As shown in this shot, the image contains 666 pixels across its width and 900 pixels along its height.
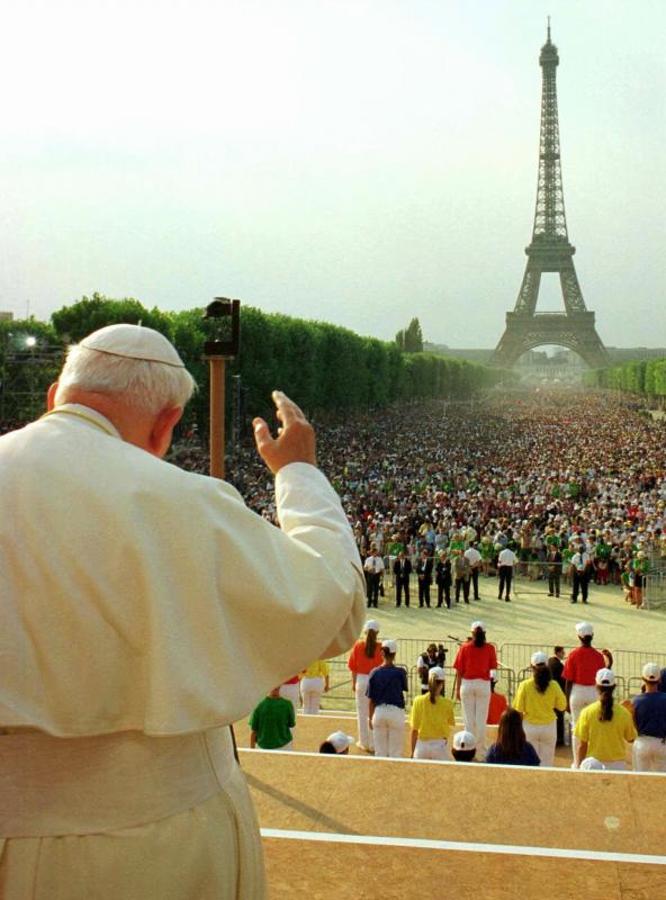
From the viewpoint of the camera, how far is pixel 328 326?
5594 centimetres

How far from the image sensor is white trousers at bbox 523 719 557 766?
7816mm

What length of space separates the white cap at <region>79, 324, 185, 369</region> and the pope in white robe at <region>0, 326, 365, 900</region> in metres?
0.17

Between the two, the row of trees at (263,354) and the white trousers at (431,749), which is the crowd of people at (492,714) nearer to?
the white trousers at (431,749)

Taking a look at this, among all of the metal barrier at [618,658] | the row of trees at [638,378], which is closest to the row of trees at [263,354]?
the metal barrier at [618,658]

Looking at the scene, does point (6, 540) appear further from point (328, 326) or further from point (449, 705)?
point (328, 326)

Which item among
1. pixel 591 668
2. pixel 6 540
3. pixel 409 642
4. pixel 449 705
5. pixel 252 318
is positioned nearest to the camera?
pixel 6 540

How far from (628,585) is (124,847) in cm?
1733

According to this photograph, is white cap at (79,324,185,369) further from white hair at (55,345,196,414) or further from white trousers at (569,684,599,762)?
white trousers at (569,684,599,762)

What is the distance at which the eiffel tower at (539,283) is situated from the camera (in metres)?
121

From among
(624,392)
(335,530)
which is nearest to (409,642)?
(335,530)

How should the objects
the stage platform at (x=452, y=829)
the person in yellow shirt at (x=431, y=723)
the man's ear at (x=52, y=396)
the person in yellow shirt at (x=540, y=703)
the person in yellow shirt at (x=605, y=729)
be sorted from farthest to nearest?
1. the person in yellow shirt at (x=540, y=703)
2. the person in yellow shirt at (x=431, y=723)
3. the person in yellow shirt at (x=605, y=729)
4. the stage platform at (x=452, y=829)
5. the man's ear at (x=52, y=396)

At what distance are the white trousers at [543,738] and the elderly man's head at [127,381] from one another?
21.6 ft

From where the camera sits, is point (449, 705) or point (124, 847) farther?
point (449, 705)

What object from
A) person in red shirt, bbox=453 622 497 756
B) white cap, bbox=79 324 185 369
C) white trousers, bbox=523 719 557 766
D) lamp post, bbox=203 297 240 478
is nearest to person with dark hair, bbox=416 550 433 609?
person in red shirt, bbox=453 622 497 756
